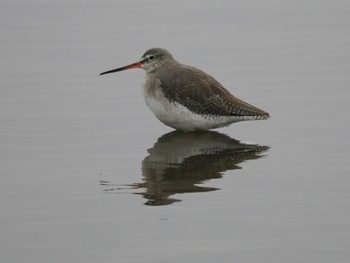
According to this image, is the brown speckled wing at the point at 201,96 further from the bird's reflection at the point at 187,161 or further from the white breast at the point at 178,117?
the bird's reflection at the point at 187,161

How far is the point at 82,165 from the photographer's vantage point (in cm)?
1129

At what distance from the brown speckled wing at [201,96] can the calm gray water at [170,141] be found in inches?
13.4

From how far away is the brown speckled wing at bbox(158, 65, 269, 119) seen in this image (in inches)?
507

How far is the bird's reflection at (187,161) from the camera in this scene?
33.4 ft

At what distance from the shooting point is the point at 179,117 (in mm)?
12773

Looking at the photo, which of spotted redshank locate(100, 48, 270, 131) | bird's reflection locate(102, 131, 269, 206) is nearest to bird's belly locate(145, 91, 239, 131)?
spotted redshank locate(100, 48, 270, 131)

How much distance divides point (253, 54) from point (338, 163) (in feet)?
19.3

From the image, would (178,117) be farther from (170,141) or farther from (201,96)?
(201,96)

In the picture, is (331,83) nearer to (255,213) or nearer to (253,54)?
(253,54)

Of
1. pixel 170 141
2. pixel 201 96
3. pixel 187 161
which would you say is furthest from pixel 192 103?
pixel 187 161

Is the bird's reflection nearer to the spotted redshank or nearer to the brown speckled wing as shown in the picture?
the spotted redshank

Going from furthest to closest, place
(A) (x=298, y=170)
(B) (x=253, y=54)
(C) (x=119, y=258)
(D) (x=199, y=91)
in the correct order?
(B) (x=253, y=54), (D) (x=199, y=91), (A) (x=298, y=170), (C) (x=119, y=258)

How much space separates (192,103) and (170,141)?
71 centimetres

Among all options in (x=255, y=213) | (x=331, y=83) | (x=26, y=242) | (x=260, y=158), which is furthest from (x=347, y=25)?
(x=26, y=242)
